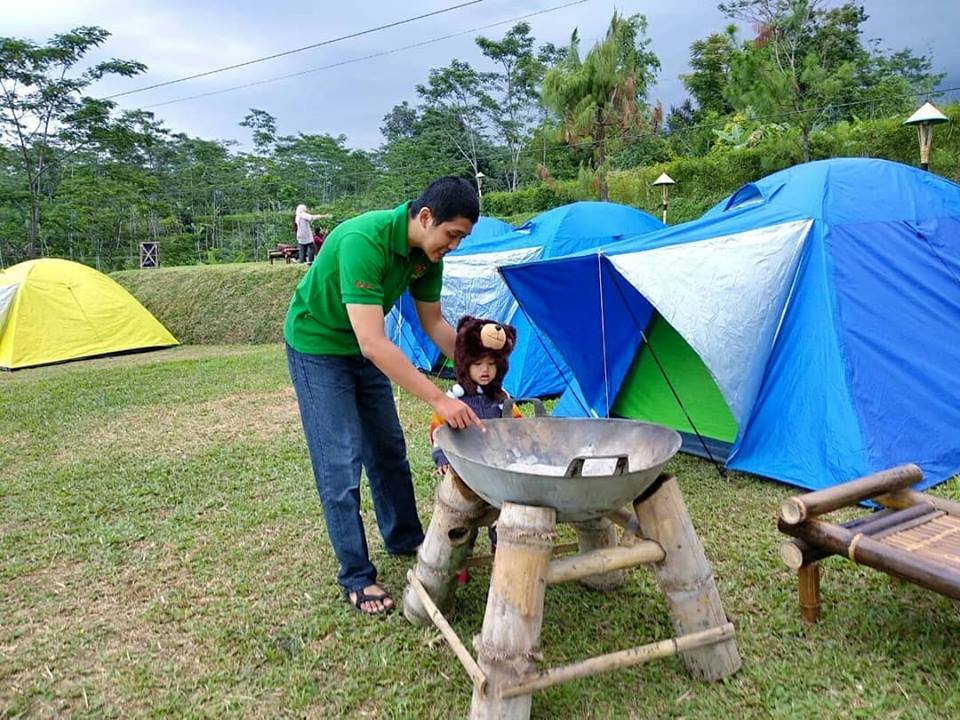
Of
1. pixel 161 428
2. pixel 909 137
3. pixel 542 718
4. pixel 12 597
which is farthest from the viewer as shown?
pixel 909 137

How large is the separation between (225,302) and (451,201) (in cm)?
1086

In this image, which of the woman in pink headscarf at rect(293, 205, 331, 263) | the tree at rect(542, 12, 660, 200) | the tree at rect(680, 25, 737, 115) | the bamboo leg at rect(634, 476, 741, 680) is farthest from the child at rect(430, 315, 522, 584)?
the tree at rect(680, 25, 737, 115)

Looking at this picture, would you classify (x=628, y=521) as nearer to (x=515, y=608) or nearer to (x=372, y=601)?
(x=515, y=608)

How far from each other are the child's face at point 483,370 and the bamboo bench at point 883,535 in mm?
1134

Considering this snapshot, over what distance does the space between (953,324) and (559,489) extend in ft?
9.13

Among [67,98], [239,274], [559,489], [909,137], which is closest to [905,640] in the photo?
[559,489]

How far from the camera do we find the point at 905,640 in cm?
208

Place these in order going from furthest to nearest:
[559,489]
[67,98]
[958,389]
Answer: [67,98] → [958,389] → [559,489]

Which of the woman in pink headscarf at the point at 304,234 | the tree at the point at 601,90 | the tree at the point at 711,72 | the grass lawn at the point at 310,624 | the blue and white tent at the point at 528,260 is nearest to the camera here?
the grass lawn at the point at 310,624

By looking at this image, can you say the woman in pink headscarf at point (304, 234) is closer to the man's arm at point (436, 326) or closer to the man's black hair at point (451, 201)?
the man's arm at point (436, 326)

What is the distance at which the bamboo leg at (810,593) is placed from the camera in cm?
217

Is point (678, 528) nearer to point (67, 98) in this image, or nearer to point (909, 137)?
point (909, 137)

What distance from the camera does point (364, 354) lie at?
2.09m

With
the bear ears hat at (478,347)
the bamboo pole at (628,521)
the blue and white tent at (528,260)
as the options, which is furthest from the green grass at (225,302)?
the bamboo pole at (628,521)
